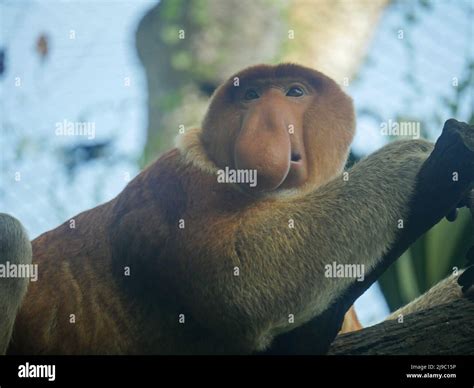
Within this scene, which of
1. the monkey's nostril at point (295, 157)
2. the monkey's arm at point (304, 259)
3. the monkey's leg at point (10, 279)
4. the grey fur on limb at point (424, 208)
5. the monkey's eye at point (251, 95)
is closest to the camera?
the grey fur on limb at point (424, 208)

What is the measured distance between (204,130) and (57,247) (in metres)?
1.04

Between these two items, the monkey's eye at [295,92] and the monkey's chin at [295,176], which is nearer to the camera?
the monkey's chin at [295,176]

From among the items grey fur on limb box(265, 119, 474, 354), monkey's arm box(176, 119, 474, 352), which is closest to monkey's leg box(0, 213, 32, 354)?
monkey's arm box(176, 119, 474, 352)

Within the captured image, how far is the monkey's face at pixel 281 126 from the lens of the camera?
170 inches

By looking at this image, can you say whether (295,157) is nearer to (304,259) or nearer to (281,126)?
(281,126)

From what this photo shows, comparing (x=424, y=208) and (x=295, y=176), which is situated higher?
(x=295, y=176)

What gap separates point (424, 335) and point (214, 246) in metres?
1.13

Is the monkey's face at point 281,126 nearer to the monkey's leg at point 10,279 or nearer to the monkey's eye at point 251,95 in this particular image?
the monkey's eye at point 251,95

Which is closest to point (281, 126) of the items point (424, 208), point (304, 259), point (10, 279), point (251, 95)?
point (251, 95)

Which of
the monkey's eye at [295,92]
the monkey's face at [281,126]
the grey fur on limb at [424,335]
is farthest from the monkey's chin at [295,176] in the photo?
the grey fur on limb at [424,335]

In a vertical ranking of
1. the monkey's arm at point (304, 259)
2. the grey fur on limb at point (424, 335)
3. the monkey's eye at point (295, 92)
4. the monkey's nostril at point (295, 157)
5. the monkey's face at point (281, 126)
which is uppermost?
the monkey's eye at point (295, 92)

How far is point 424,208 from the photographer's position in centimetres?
407

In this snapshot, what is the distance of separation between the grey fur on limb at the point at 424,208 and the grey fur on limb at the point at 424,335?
0.15m
